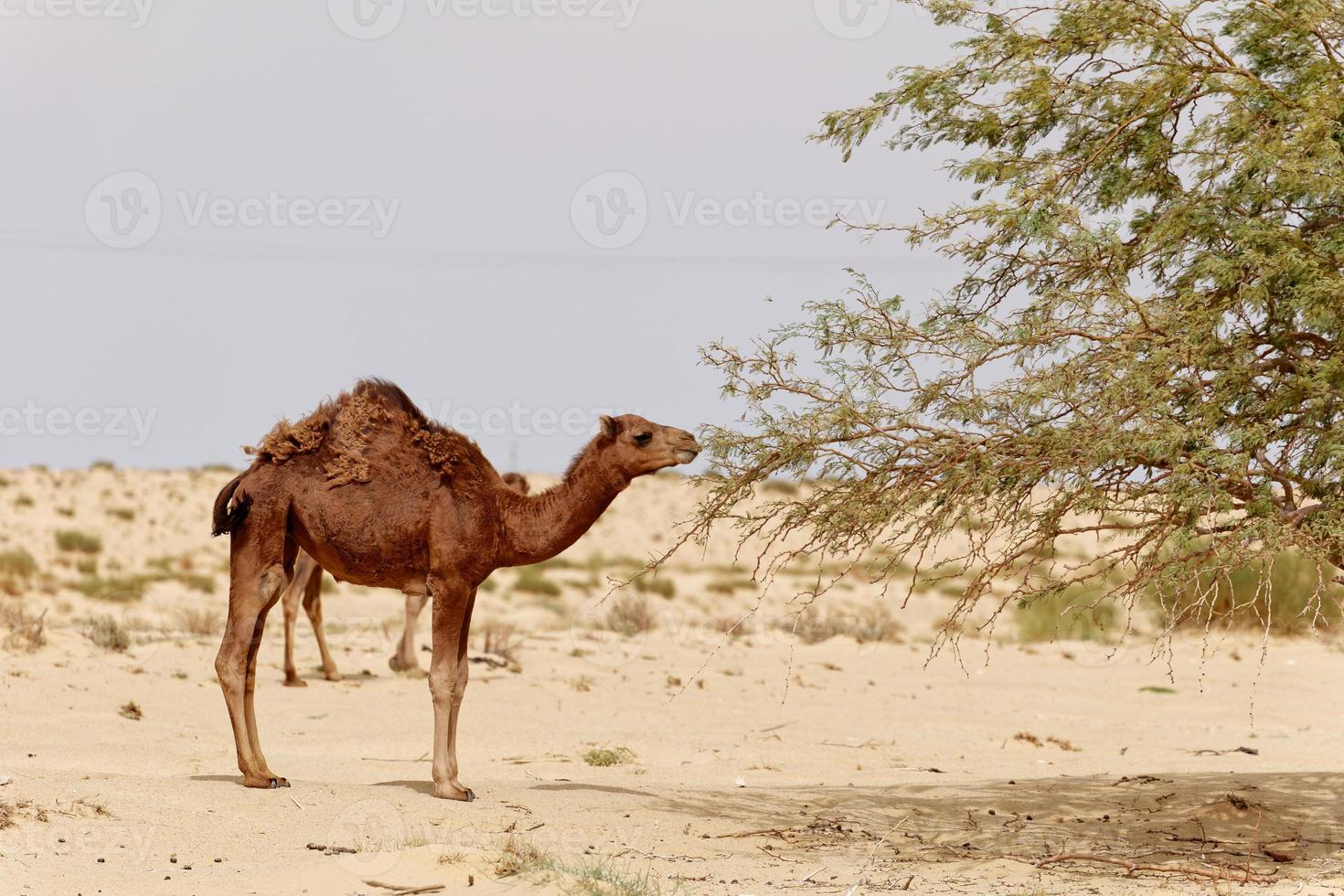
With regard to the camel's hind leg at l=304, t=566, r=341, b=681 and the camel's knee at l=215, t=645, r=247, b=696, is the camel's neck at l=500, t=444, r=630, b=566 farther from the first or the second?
the camel's hind leg at l=304, t=566, r=341, b=681

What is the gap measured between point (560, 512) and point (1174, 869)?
174 inches

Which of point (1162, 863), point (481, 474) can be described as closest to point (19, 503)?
point (481, 474)

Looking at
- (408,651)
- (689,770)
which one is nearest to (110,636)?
(408,651)

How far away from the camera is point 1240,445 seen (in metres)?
8.37

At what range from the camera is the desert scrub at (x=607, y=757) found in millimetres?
13102

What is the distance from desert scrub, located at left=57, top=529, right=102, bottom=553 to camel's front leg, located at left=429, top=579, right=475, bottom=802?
114 feet

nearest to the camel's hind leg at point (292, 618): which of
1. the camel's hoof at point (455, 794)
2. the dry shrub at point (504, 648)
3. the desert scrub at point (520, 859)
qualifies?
the dry shrub at point (504, 648)

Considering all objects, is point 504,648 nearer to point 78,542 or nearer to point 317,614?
point 317,614

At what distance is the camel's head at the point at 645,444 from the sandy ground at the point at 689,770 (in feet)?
7.79

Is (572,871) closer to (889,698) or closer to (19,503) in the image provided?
(889,698)

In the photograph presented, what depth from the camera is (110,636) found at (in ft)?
59.1

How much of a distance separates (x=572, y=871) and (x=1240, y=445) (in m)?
4.42

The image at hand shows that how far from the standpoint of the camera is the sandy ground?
8.33m

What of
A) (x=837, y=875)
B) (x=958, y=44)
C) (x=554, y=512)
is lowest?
(x=837, y=875)
